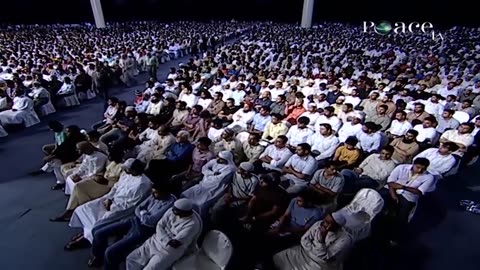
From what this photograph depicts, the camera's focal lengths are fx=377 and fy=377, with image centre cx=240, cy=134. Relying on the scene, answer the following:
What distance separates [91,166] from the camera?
4.06m

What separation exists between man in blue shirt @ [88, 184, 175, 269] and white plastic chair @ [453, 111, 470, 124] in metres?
4.77

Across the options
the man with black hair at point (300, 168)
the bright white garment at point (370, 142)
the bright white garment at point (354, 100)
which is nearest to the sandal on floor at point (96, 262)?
the man with black hair at point (300, 168)

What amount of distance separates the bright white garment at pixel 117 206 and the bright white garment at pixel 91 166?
0.64m

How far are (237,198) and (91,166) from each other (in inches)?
65.6

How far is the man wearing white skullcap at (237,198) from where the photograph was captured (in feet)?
11.3

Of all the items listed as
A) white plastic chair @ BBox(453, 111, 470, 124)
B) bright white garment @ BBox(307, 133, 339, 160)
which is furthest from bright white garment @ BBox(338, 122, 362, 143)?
white plastic chair @ BBox(453, 111, 470, 124)

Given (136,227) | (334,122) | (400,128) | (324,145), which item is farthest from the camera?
(334,122)

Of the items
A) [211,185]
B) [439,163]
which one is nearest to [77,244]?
[211,185]

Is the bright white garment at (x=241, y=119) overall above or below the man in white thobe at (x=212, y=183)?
below

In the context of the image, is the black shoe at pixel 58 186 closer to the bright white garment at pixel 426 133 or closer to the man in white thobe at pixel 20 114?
the man in white thobe at pixel 20 114

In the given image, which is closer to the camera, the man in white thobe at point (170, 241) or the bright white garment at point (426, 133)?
the man in white thobe at point (170, 241)

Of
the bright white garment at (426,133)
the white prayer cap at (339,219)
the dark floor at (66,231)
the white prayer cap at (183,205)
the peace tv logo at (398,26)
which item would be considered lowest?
the peace tv logo at (398,26)

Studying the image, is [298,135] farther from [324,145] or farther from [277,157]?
[277,157]

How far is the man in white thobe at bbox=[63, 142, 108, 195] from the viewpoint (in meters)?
4.01
